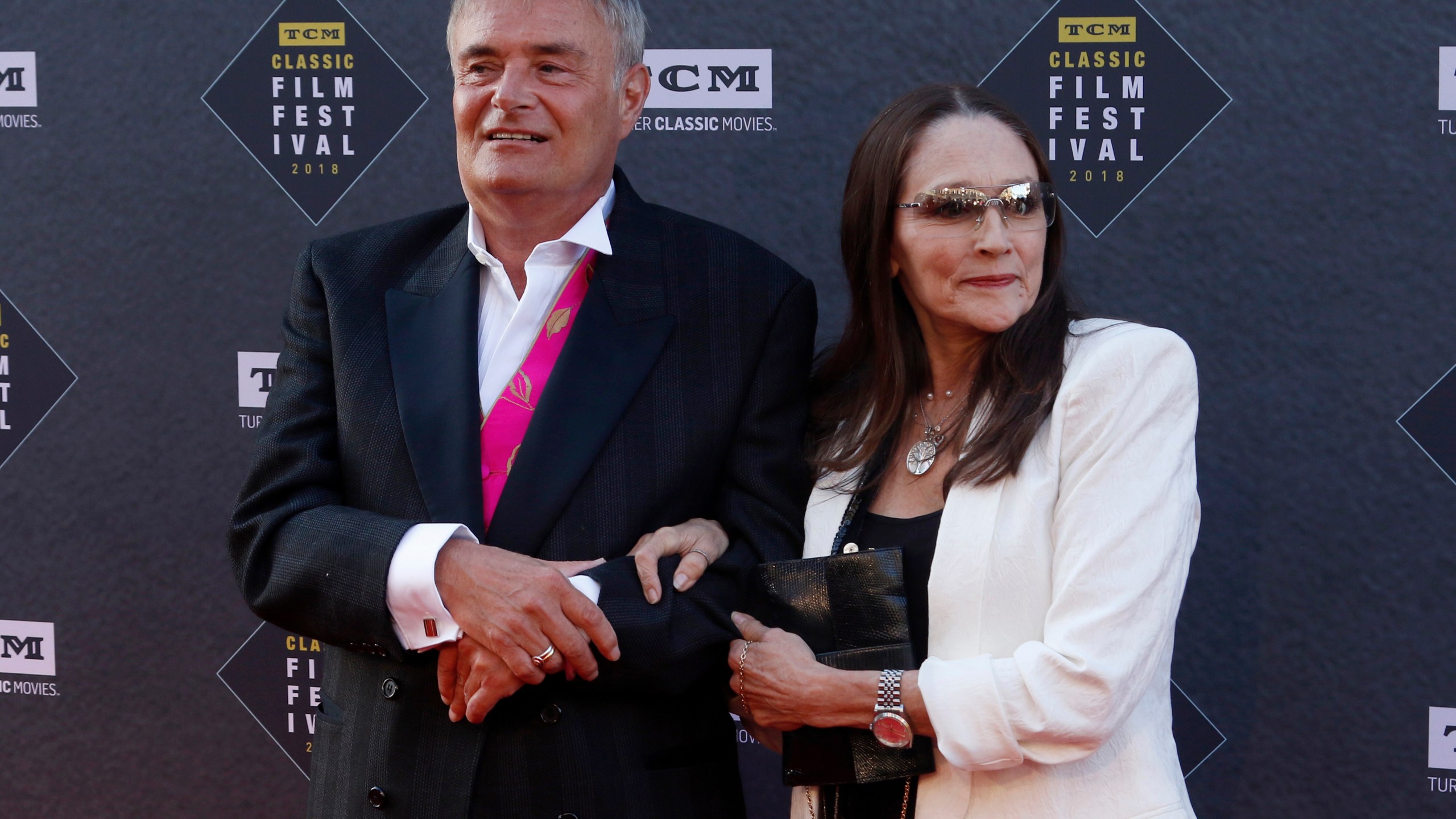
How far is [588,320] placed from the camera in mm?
1565

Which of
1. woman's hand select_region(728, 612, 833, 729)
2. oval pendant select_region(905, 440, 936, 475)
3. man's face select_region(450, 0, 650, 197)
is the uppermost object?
man's face select_region(450, 0, 650, 197)

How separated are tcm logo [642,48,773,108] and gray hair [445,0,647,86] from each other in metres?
0.62

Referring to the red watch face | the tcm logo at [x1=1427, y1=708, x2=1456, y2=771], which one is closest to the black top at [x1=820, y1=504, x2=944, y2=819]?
the red watch face

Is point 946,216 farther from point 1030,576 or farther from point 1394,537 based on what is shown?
point 1394,537

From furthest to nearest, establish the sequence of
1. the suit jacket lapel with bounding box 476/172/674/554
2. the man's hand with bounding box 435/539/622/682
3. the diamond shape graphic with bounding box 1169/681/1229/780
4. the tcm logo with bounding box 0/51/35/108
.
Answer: the tcm logo with bounding box 0/51/35/108, the diamond shape graphic with bounding box 1169/681/1229/780, the suit jacket lapel with bounding box 476/172/674/554, the man's hand with bounding box 435/539/622/682

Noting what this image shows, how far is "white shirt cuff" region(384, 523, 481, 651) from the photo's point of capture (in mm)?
1387

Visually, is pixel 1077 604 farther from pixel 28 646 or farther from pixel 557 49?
pixel 28 646

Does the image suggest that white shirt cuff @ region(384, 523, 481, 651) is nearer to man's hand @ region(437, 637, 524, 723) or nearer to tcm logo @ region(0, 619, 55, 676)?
man's hand @ region(437, 637, 524, 723)

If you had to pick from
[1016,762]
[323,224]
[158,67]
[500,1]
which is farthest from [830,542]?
[158,67]

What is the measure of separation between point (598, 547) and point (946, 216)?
0.65 meters

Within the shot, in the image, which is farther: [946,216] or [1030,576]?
[946,216]

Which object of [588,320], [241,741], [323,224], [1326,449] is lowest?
[241,741]

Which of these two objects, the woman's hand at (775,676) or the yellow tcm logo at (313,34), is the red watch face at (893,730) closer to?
the woman's hand at (775,676)

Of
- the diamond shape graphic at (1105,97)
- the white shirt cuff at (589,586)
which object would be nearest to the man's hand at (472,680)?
the white shirt cuff at (589,586)
